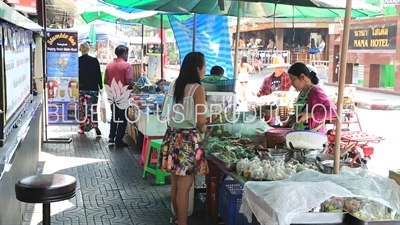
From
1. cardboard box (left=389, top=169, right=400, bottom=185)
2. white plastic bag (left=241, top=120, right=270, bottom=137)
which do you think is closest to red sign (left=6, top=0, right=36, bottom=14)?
white plastic bag (left=241, top=120, right=270, bottom=137)

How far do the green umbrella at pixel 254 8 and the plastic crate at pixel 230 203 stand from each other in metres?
1.98

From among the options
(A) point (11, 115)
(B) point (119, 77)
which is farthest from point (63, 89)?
(A) point (11, 115)

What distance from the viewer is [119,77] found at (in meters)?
9.17

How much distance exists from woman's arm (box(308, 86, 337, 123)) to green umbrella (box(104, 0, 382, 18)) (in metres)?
0.97

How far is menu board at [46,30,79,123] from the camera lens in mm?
10555

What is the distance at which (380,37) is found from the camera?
18.7 metres

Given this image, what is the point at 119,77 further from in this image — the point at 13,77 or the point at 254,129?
the point at 13,77

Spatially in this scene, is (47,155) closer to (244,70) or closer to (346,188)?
(346,188)

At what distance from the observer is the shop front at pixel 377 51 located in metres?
17.9

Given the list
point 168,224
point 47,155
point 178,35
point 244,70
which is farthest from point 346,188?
point 244,70

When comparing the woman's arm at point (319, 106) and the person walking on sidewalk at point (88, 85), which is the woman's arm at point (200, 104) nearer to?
the woman's arm at point (319, 106)

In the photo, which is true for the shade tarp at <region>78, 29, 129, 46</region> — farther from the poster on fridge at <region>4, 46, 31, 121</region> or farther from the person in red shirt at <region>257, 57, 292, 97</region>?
the poster on fridge at <region>4, 46, 31, 121</region>

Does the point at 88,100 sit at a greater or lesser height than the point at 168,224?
greater

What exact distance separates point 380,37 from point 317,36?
1033 centimetres
